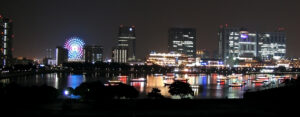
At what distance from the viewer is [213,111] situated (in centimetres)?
2014

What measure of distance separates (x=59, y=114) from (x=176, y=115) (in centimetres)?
454

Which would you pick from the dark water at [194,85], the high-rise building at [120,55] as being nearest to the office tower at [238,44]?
the high-rise building at [120,55]

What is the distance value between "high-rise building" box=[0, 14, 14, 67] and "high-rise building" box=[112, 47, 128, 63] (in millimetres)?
60754

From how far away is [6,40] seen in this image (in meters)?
131

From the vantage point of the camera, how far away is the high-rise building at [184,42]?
7481 inches

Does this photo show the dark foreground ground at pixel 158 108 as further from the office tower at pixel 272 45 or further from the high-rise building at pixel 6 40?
the office tower at pixel 272 45

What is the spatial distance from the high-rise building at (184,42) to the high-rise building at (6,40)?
7633 centimetres

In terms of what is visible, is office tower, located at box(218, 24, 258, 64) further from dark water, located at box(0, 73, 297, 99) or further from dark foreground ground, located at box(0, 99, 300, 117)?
dark foreground ground, located at box(0, 99, 300, 117)

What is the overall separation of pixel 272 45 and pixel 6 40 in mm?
108194

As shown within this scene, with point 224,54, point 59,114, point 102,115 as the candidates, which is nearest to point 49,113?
point 59,114

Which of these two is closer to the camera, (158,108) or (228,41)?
(158,108)

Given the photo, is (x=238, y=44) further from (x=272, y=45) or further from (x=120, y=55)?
(x=120, y=55)

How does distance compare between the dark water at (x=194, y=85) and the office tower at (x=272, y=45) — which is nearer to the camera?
the dark water at (x=194, y=85)

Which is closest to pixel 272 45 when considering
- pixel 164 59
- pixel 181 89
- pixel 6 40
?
A: pixel 164 59
